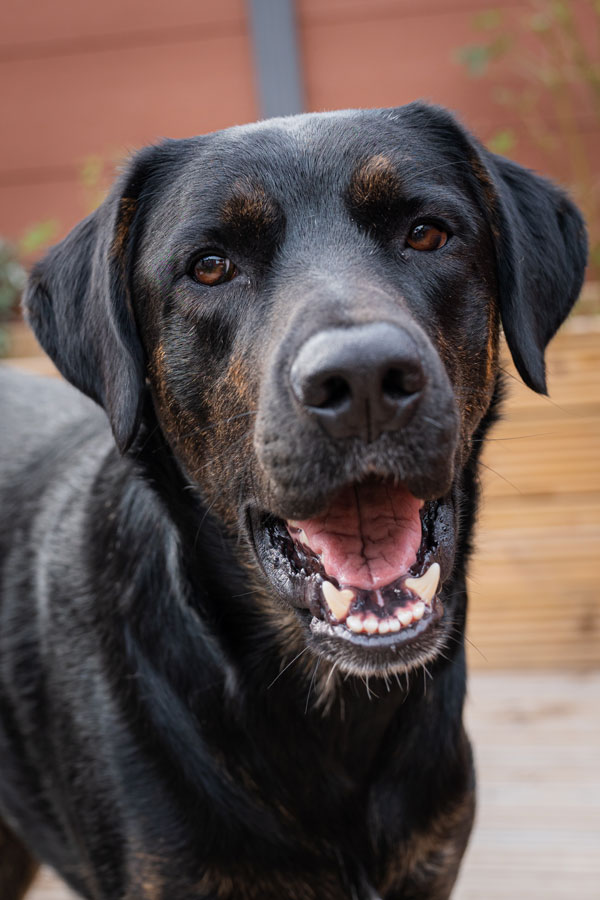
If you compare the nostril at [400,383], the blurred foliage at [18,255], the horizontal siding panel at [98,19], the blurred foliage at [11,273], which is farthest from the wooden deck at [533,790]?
the horizontal siding panel at [98,19]

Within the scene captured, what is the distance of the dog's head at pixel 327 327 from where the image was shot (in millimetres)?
1774

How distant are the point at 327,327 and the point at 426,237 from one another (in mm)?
505

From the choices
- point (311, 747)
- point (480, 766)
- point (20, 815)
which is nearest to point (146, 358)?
point (311, 747)

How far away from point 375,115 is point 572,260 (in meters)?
0.62

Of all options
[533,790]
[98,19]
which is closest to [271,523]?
[533,790]

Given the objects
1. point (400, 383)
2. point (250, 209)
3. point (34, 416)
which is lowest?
point (34, 416)

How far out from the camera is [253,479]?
6.71ft

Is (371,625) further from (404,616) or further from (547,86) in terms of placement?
(547,86)

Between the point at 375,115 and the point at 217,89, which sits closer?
the point at 375,115

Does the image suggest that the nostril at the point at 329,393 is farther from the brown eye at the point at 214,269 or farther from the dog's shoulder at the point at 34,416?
the dog's shoulder at the point at 34,416

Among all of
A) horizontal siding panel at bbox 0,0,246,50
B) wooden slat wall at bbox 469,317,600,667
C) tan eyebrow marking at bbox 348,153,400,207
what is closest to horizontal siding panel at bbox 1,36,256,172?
horizontal siding panel at bbox 0,0,246,50

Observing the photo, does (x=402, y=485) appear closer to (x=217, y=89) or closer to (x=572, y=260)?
(x=572, y=260)

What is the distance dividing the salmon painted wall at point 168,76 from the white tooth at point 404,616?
15.4 ft

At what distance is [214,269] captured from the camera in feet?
6.95
